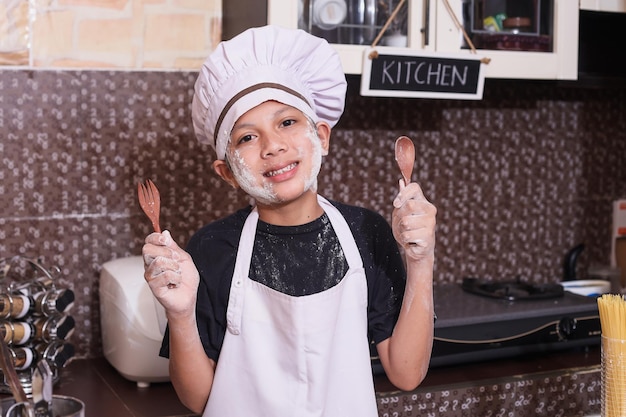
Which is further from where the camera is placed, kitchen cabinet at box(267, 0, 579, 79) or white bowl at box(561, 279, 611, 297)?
white bowl at box(561, 279, 611, 297)

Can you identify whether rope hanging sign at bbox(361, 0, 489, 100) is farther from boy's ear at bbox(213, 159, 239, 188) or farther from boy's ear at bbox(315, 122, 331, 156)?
boy's ear at bbox(213, 159, 239, 188)

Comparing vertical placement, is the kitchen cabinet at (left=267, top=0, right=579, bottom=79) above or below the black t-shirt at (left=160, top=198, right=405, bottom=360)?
above

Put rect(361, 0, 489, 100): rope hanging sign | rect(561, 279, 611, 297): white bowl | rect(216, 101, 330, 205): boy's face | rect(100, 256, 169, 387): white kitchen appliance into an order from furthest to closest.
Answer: rect(561, 279, 611, 297): white bowl → rect(361, 0, 489, 100): rope hanging sign → rect(100, 256, 169, 387): white kitchen appliance → rect(216, 101, 330, 205): boy's face

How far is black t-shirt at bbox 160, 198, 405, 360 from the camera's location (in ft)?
4.84

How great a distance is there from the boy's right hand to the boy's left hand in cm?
32

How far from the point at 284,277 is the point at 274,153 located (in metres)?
0.22

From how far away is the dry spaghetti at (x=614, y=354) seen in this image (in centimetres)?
133

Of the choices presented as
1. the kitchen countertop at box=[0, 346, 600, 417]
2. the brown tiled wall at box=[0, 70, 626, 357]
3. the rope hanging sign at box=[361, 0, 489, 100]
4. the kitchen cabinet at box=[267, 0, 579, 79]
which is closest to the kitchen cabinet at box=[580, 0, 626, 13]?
the kitchen cabinet at box=[267, 0, 579, 79]

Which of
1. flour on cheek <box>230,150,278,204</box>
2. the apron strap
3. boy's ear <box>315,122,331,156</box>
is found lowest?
the apron strap

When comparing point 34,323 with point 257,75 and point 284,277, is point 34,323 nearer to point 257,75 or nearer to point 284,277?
point 284,277

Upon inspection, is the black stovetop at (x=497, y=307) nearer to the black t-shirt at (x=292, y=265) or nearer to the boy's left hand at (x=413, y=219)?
the black t-shirt at (x=292, y=265)

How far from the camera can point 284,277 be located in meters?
1.48

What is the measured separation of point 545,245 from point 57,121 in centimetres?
143

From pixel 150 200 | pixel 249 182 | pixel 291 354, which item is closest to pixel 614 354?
pixel 291 354
